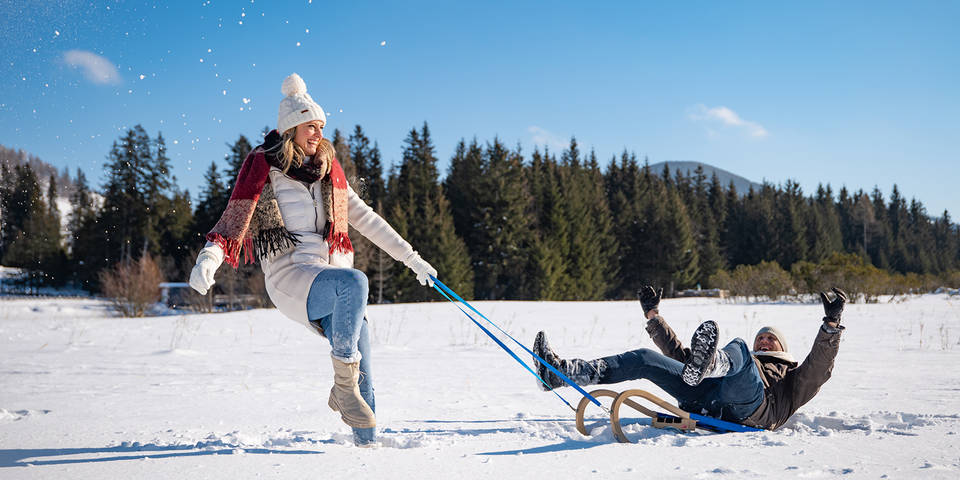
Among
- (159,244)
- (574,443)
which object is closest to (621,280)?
(159,244)

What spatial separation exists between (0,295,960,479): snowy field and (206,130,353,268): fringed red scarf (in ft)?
3.00

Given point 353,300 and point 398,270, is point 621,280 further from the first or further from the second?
point 353,300

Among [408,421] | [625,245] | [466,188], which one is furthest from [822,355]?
[625,245]

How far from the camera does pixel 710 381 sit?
3141 mm

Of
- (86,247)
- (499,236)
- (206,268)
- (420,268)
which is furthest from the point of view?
(499,236)

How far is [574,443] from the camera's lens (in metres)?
2.87

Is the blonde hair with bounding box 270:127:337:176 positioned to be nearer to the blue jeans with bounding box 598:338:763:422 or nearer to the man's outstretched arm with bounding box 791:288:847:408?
the blue jeans with bounding box 598:338:763:422

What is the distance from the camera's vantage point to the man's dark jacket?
10.0 feet

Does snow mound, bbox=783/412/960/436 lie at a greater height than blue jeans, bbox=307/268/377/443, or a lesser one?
lesser

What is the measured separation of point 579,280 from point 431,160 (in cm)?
1268

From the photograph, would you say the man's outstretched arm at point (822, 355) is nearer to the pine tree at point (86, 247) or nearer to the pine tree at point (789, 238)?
the pine tree at point (86, 247)

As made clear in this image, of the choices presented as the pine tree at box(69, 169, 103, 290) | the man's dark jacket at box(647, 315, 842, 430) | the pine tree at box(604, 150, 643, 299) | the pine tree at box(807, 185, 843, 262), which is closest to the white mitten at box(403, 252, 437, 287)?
the man's dark jacket at box(647, 315, 842, 430)

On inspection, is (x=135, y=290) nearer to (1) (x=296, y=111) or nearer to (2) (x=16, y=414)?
(2) (x=16, y=414)

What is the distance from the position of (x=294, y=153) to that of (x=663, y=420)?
232 centimetres
